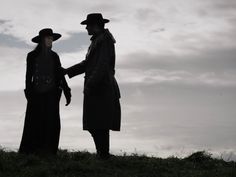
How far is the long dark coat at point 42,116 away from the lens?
1265 cm

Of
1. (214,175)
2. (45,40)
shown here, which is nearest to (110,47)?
(45,40)

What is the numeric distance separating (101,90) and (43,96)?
4.65 feet

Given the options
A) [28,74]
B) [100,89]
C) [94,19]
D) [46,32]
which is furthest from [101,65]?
[28,74]

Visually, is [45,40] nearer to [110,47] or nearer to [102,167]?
[110,47]

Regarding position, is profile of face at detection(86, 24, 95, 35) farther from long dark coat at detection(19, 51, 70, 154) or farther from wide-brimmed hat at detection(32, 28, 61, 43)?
long dark coat at detection(19, 51, 70, 154)

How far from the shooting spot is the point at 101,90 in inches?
477

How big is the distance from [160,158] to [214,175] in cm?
267

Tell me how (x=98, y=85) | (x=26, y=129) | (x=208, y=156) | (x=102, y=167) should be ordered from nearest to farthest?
(x=102, y=167)
(x=98, y=85)
(x=26, y=129)
(x=208, y=156)

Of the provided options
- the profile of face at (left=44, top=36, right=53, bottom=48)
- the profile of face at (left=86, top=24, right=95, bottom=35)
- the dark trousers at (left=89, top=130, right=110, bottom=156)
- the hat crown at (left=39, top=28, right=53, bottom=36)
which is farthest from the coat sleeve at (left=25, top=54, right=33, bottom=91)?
the dark trousers at (left=89, top=130, right=110, bottom=156)

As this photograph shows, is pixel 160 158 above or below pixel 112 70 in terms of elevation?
below

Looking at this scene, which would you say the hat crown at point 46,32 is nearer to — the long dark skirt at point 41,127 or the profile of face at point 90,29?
the profile of face at point 90,29

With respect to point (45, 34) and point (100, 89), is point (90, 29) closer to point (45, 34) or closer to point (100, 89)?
point (45, 34)

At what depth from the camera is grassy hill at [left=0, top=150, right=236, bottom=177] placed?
10820 millimetres

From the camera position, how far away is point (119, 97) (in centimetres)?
1242
